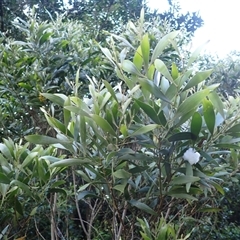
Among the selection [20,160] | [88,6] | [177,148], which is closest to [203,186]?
[177,148]

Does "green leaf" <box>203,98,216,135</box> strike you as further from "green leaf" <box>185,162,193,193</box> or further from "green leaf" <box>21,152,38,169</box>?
"green leaf" <box>21,152,38,169</box>

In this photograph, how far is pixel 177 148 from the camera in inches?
41.6

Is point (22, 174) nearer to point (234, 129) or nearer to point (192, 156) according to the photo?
point (192, 156)

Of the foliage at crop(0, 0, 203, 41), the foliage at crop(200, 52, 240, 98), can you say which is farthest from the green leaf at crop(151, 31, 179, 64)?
the foliage at crop(0, 0, 203, 41)

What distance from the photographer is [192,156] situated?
3.29 feet

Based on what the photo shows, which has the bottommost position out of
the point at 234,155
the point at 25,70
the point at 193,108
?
Answer: the point at 234,155

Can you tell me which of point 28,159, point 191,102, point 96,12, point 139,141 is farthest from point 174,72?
point 96,12

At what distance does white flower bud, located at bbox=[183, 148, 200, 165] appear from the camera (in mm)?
1001

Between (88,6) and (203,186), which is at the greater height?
(88,6)

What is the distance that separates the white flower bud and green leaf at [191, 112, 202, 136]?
0.06 meters

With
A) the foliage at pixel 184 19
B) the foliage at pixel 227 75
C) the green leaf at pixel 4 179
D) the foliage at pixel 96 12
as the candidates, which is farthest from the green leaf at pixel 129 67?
Result: the foliage at pixel 184 19

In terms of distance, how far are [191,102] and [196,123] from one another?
0.25 feet

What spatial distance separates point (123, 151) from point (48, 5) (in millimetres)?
3192

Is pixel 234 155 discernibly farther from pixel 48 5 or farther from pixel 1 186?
pixel 48 5
